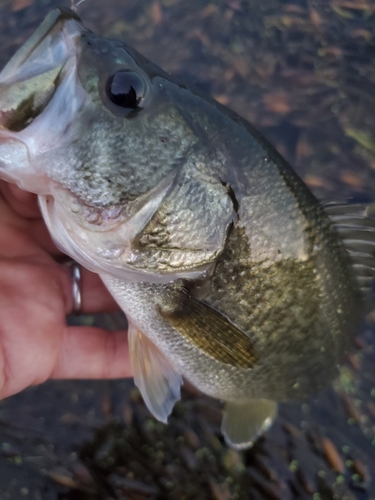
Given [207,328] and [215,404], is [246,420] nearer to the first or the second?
[215,404]

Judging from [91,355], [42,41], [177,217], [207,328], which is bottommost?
[91,355]

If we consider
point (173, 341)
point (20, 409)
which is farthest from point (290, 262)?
point (20, 409)

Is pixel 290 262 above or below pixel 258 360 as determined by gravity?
above

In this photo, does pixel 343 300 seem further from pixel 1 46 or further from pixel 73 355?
pixel 1 46

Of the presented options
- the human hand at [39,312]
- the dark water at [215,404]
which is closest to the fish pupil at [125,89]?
the human hand at [39,312]

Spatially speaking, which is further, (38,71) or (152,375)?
(152,375)

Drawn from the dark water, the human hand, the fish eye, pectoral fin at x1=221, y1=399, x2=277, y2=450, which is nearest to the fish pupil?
the fish eye

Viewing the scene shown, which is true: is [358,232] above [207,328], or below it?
above

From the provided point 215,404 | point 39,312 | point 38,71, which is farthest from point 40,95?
point 215,404
